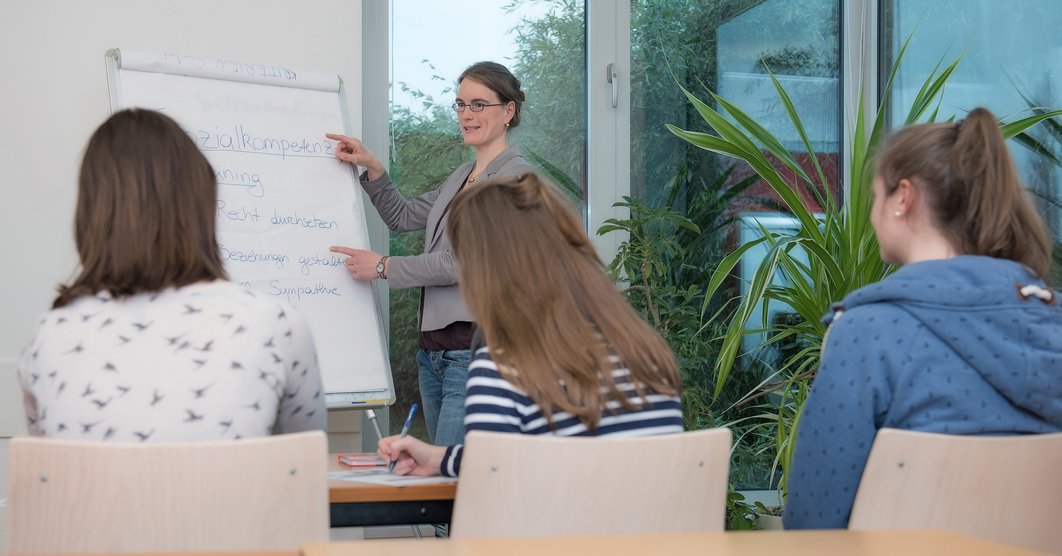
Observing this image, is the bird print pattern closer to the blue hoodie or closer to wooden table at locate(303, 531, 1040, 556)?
wooden table at locate(303, 531, 1040, 556)

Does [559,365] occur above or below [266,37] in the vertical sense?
below

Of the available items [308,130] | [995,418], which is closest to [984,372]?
[995,418]

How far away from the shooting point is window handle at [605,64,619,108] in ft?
13.2

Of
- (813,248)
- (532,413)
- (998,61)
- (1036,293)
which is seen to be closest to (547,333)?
(532,413)

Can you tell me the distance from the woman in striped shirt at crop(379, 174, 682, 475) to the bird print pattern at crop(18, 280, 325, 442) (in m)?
0.31

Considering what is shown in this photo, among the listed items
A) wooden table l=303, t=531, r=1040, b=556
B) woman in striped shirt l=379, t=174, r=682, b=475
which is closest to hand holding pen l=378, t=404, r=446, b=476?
woman in striped shirt l=379, t=174, r=682, b=475

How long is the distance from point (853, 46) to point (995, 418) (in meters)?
3.10

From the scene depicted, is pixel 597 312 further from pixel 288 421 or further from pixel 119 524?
pixel 119 524

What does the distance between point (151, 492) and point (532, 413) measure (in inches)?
21.8

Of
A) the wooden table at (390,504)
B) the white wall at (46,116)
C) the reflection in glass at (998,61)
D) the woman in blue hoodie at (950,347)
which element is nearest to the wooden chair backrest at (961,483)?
the woman in blue hoodie at (950,347)

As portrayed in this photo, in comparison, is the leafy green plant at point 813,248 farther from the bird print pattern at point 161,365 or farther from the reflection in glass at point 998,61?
the bird print pattern at point 161,365

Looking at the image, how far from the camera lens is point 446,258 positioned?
290cm

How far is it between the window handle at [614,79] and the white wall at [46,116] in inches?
60.8

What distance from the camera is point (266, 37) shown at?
131 inches
